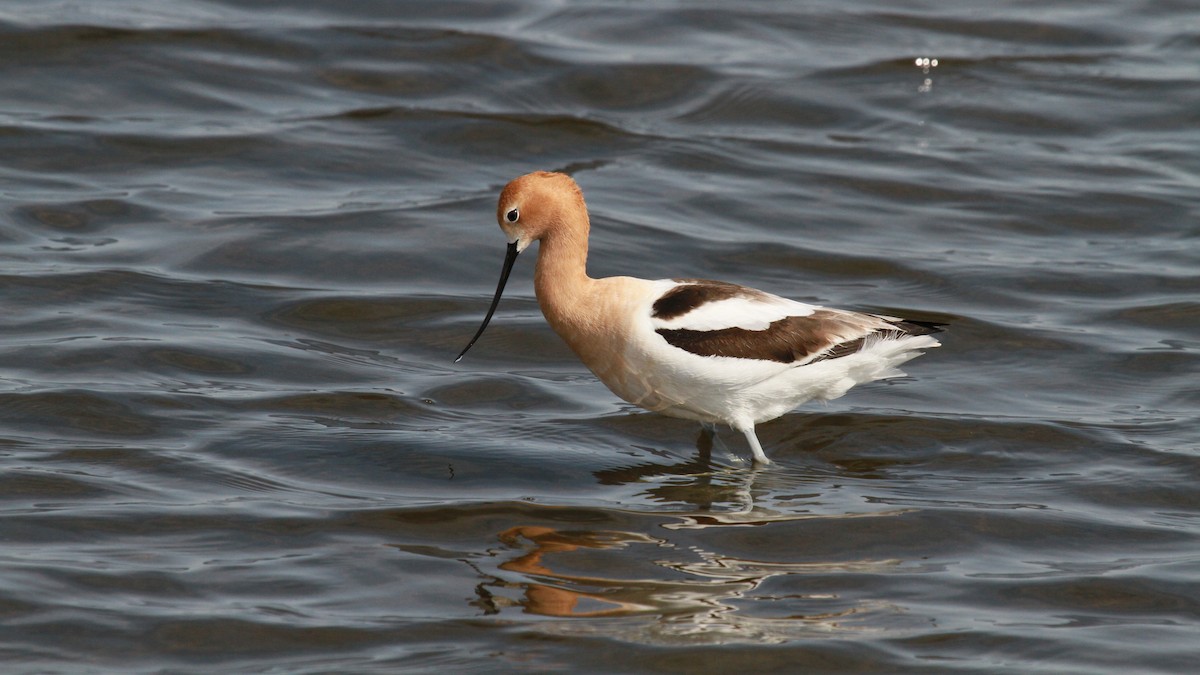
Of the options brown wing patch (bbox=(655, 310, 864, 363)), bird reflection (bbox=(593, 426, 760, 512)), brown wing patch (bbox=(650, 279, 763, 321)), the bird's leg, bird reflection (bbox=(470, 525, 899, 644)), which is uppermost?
brown wing patch (bbox=(650, 279, 763, 321))

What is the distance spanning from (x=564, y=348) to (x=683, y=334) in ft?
9.18

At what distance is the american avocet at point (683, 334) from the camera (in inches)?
357

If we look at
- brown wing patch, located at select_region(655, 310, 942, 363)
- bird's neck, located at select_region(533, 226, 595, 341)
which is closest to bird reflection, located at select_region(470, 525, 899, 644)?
brown wing patch, located at select_region(655, 310, 942, 363)

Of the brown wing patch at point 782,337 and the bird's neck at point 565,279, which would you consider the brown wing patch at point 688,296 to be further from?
the bird's neck at point 565,279

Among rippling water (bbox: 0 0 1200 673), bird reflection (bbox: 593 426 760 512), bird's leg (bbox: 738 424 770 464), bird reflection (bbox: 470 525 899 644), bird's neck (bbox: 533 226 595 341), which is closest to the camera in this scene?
bird reflection (bbox: 470 525 899 644)

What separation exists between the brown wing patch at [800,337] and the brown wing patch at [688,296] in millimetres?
119

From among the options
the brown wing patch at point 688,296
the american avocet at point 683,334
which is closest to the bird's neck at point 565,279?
the american avocet at point 683,334

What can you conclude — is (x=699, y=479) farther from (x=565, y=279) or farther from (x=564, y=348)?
(x=564, y=348)

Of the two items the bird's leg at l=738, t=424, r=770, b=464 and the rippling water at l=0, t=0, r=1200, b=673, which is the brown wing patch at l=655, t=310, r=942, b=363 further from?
the rippling water at l=0, t=0, r=1200, b=673

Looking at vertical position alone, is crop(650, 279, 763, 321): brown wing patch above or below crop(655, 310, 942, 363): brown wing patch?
above

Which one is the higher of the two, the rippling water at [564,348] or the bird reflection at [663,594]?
the rippling water at [564,348]

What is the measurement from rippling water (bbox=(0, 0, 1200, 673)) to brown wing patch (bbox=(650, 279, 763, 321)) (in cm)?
101

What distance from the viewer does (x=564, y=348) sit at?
11.8 meters

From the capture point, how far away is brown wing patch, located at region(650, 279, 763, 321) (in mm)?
9094
